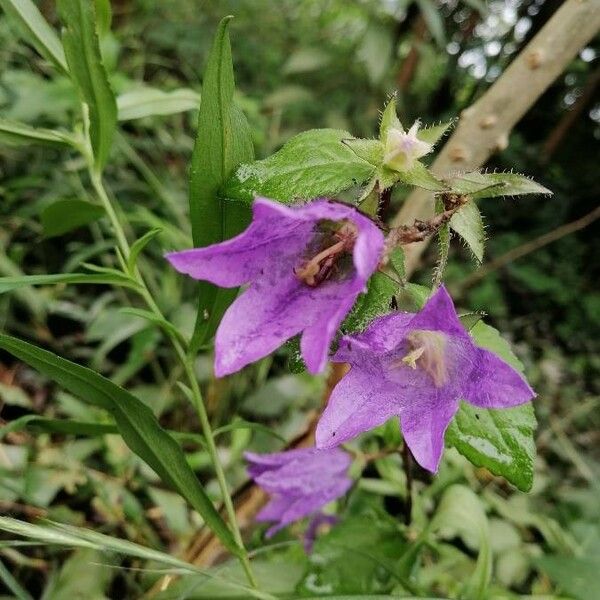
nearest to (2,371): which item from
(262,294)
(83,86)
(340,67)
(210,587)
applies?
(210,587)

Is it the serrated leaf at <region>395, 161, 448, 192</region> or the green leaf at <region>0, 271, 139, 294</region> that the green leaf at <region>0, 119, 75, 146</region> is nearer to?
the green leaf at <region>0, 271, 139, 294</region>

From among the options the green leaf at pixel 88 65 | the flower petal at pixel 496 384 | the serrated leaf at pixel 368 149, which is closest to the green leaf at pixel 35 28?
the green leaf at pixel 88 65

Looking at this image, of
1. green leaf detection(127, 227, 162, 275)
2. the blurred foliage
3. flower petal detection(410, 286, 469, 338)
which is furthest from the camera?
the blurred foliage

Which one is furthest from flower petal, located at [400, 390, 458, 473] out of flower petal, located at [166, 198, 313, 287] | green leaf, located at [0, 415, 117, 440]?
green leaf, located at [0, 415, 117, 440]

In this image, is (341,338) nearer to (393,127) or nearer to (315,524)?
(393,127)

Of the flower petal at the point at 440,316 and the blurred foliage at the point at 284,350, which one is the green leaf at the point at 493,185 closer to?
the flower petal at the point at 440,316

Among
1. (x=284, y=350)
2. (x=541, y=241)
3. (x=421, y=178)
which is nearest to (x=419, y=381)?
(x=421, y=178)
